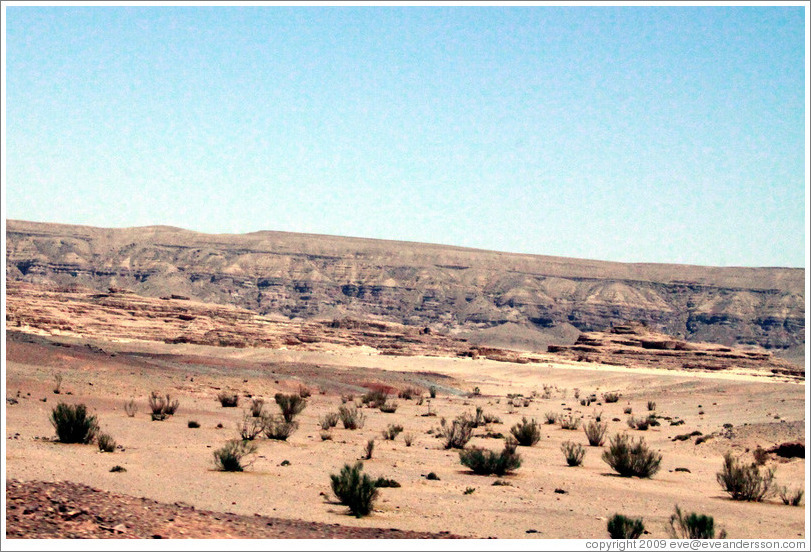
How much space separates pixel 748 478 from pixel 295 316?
5522 inches

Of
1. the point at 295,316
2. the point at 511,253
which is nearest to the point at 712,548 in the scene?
the point at 295,316

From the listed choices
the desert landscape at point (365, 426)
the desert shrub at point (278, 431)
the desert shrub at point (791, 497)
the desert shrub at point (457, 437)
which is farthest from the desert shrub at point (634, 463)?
the desert shrub at point (278, 431)

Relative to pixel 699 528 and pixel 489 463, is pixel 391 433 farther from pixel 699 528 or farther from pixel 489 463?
pixel 699 528

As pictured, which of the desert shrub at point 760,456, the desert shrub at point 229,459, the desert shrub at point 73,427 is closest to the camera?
the desert shrub at point 229,459

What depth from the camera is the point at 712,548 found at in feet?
37.7

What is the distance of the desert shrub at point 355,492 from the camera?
1452cm

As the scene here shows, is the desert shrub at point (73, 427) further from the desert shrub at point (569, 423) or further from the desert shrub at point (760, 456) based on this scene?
the desert shrub at point (569, 423)

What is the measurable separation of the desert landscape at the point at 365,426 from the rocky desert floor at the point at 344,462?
9cm

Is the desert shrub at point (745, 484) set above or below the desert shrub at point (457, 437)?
above

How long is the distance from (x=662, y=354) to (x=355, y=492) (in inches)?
3015

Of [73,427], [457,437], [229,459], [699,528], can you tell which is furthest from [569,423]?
[699,528]

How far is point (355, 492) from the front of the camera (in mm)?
14523

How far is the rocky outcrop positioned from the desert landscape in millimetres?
362

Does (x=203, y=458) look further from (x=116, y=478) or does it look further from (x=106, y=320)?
(x=106, y=320)
